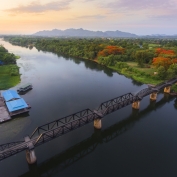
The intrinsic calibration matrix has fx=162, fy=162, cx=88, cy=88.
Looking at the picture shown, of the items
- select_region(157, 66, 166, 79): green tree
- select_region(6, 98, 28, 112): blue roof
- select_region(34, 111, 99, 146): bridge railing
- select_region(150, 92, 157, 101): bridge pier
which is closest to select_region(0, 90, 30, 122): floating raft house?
select_region(6, 98, 28, 112): blue roof

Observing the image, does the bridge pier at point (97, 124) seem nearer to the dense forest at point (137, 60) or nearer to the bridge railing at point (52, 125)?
the bridge railing at point (52, 125)

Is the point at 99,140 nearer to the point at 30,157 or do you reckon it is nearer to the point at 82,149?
the point at 82,149

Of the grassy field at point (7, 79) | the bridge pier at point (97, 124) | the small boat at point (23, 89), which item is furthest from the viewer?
the grassy field at point (7, 79)

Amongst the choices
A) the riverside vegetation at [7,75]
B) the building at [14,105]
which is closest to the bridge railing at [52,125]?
the building at [14,105]

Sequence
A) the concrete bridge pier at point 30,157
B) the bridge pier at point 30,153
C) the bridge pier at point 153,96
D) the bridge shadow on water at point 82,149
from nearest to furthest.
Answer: the bridge pier at point 30,153
the concrete bridge pier at point 30,157
the bridge shadow on water at point 82,149
the bridge pier at point 153,96

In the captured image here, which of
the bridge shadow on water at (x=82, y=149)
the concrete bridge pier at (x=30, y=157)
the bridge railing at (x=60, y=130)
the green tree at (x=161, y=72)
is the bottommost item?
the bridge shadow on water at (x=82, y=149)

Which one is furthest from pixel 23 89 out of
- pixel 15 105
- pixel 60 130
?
pixel 60 130

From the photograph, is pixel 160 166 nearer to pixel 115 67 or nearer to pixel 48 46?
pixel 115 67

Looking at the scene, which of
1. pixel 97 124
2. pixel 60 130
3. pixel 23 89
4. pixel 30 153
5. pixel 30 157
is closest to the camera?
pixel 30 153
